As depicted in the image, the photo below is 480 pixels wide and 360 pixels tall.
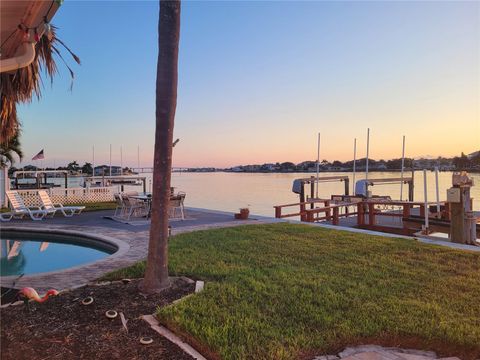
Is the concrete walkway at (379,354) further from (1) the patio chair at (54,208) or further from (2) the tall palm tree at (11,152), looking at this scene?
(2) the tall palm tree at (11,152)

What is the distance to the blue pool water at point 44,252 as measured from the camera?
282 inches

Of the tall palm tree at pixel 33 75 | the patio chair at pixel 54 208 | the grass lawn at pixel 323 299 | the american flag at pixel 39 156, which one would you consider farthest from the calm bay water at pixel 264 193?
the tall palm tree at pixel 33 75

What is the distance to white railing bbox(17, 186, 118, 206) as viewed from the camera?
15.1 metres

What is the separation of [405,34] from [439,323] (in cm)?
937

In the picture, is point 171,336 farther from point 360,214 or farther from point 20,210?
point 20,210

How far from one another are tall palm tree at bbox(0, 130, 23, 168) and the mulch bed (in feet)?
47.0

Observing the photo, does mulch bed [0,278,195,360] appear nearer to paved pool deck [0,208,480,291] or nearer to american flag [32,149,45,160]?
paved pool deck [0,208,480,291]

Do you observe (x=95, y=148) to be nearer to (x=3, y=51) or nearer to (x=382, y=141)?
(x=382, y=141)

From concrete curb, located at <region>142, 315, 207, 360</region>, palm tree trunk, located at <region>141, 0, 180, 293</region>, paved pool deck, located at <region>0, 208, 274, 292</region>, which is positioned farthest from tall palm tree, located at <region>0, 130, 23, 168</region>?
concrete curb, located at <region>142, 315, 207, 360</region>

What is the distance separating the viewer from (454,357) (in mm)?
3072

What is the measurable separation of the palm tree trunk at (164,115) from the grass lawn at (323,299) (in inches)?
33.5

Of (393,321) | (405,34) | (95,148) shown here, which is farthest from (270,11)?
(95,148)

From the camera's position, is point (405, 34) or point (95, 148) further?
point (95, 148)

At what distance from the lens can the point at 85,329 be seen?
3301mm
